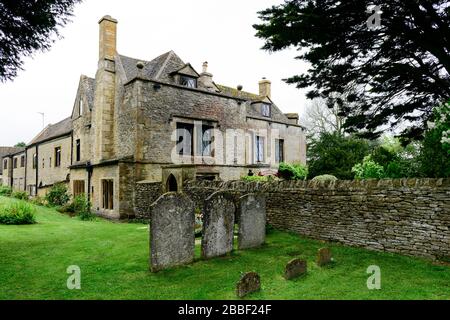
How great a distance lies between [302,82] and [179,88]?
10.6 metres

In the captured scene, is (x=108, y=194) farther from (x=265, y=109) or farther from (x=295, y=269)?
(x=265, y=109)

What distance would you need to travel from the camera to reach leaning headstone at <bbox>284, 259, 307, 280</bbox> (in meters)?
6.25

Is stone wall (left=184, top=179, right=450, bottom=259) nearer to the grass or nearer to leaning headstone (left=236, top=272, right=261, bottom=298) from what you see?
the grass

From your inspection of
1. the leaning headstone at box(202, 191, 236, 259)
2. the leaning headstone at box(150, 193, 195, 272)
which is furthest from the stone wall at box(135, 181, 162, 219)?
the leaning headstone at box(150, 193, 195, 272)

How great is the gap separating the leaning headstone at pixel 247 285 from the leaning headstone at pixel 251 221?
288 cm

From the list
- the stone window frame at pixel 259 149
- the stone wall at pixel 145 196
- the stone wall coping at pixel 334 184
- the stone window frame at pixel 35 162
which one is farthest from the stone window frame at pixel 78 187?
the stone window frame at pixel 35 162

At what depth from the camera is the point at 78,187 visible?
69.4 ft

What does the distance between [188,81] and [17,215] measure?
465 inches

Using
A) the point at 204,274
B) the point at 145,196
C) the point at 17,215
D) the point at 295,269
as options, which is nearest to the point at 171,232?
the point at 204,274

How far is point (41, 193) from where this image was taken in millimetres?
28172

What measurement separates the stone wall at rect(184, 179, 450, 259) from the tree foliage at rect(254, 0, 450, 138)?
7.84 ft
